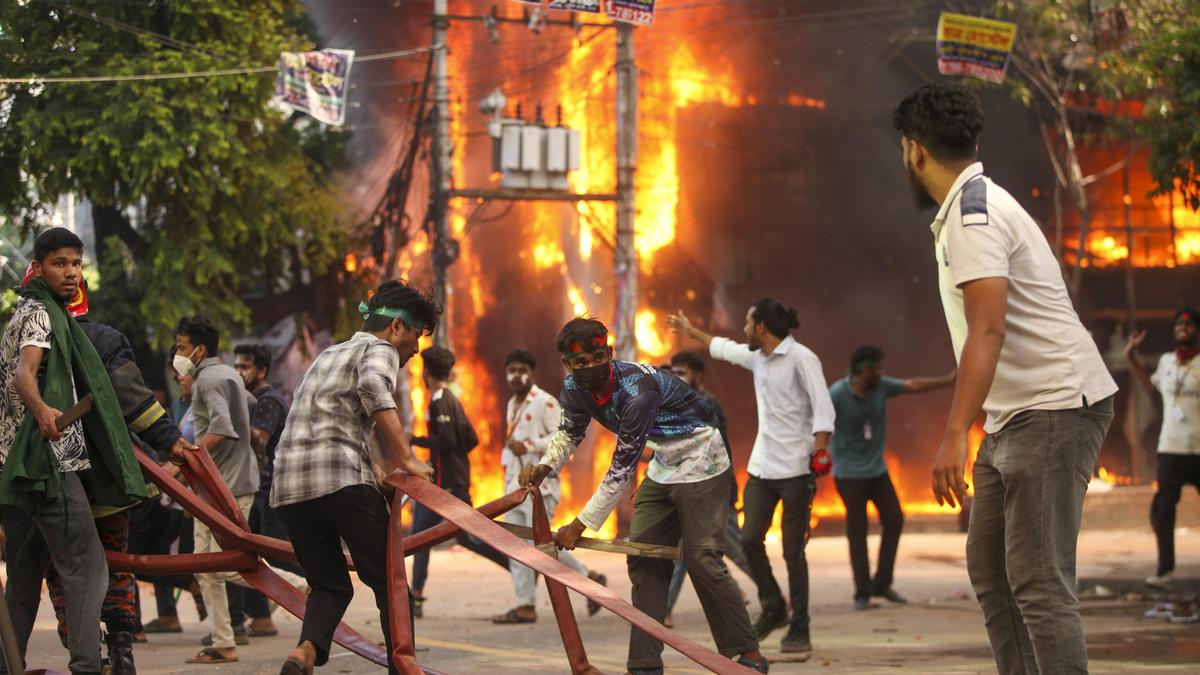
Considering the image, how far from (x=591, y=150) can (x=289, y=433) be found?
15061 mm

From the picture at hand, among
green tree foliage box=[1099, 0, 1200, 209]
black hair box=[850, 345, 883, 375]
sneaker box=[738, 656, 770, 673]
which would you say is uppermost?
green tree foliage box=[1099, 0, 1200, 209]

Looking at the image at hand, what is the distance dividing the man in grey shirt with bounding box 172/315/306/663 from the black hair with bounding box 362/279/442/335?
2885 mm

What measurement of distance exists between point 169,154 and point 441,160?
3.65m

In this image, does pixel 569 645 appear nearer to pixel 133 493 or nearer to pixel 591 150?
pixel 133 493

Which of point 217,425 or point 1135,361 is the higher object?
point 1135,361

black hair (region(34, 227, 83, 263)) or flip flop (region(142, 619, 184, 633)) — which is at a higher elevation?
black hair (region(34, 227, 83, 263))

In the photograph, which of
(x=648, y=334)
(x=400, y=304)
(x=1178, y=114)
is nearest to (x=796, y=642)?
(x=400, y=304)

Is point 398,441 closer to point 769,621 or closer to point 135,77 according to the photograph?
point 769,621

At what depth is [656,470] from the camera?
6.95 meters

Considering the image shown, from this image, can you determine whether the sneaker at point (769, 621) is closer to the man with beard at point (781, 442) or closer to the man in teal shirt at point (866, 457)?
the man with beard at point (781, 442)

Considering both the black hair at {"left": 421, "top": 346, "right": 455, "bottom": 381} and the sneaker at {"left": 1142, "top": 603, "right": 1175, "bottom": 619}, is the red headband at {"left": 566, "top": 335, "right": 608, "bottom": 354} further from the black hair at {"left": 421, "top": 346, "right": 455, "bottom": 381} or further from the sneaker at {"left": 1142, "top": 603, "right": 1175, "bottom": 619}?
the sneaker at {"left": 1142, "top": 603, "right": 1175, "bottom": 619}

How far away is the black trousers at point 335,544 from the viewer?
5.35 meters

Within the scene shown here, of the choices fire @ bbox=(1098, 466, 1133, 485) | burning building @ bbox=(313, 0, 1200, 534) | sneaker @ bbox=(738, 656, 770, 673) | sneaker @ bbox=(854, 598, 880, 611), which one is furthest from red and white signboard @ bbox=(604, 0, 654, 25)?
fire @ bbox=(1098, 466, 1133, 485)

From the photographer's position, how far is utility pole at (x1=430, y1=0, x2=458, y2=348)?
18.5 m
